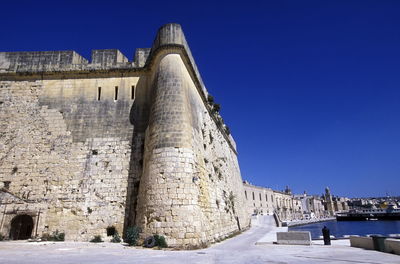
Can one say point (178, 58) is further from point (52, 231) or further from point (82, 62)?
point (52, 231)

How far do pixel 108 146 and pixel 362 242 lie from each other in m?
11.4

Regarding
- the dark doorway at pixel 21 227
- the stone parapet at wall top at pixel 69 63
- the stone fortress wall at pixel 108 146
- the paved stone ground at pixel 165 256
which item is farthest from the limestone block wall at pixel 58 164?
the paved stone ground at pixel 165 256

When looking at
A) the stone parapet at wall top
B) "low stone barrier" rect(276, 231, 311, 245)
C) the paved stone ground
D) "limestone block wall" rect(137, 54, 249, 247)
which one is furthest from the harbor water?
the stone parapet at wall top

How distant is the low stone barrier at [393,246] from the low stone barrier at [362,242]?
0.71 m

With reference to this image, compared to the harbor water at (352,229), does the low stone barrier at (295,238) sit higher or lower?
higher

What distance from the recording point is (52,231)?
11414 mm

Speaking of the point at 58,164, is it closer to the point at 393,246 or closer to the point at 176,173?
the point at 176,173

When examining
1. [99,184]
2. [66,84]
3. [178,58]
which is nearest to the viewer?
[99,184]

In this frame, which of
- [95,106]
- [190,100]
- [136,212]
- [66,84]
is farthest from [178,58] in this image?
[136,212]

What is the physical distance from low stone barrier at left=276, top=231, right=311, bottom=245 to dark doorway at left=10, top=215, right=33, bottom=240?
11491 mm

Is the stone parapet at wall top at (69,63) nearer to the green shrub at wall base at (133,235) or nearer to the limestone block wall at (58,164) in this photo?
the limestone block wall at (58,164)

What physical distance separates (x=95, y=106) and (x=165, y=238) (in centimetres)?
812

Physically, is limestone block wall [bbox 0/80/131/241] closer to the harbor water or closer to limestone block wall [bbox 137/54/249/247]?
limestone block wall [bbox 137/54/249/247]

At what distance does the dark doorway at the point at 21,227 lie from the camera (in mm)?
11805
